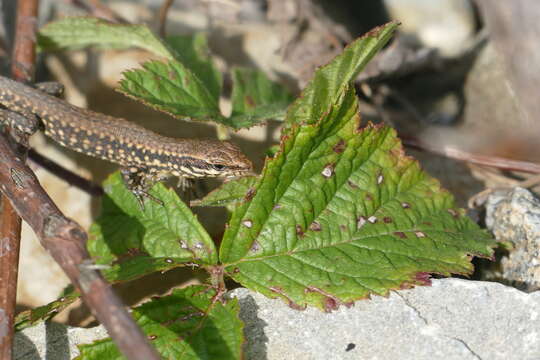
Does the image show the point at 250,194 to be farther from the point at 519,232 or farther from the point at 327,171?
the point at 519,232

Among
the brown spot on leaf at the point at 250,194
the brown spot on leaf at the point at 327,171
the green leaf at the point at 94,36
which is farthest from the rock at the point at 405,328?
the green leaf at the point at 94,36

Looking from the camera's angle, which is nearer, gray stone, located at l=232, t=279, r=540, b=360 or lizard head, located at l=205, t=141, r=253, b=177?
gray stone, located at l=232, t=279, r=540, b=360

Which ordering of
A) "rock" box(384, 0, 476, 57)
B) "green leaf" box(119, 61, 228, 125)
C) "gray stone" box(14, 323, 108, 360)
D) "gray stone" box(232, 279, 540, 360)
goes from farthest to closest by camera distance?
1. "rock" box(384, 0, 476, 57)
2. "green leaf" box(119, 61, 228, 125)
3. "gray stone" box(14, 323, 108, 360)
4. "gray stone" box(232, 279, 540, 360)

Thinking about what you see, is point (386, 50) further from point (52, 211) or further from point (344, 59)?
point (52, 211)

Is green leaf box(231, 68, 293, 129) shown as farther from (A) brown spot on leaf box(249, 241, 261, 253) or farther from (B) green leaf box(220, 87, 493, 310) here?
(A) brown spot on leaf box(249, 241, 261, 253)

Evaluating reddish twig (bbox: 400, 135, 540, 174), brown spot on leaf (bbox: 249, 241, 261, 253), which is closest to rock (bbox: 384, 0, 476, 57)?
reddish twig (bbox: 400, 135, 540, 174)

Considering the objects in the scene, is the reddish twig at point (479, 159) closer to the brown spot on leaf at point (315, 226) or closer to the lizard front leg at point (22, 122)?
the brown spot on leaf at point (315, 226)
